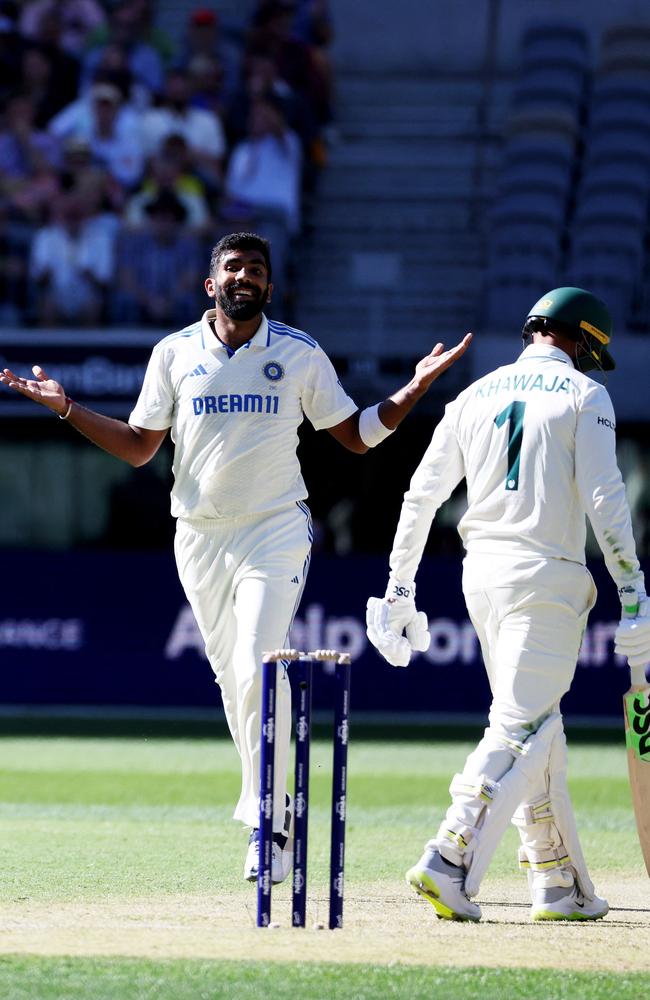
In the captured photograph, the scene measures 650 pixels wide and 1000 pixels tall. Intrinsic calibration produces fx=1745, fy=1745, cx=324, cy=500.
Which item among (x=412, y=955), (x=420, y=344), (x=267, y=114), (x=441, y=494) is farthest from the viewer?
(x=267, y=114)

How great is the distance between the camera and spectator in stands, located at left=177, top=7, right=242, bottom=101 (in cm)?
1822

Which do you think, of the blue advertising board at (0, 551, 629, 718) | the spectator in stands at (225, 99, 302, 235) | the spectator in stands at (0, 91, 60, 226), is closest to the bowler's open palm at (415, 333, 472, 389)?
the blue advertising board at (0, 551, 629, 718)

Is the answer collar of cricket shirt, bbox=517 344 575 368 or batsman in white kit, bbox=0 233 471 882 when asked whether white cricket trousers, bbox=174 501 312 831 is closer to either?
batsman in white kit, bbox=0 233 471 882

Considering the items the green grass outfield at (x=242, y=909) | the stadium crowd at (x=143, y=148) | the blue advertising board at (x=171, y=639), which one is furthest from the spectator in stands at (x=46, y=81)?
the green grass outfield at (x=242, y=909)

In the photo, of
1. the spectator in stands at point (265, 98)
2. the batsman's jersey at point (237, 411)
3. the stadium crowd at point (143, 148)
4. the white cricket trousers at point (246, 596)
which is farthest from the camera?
the spectator in stands at point (265, 98)

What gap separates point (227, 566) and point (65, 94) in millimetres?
12839

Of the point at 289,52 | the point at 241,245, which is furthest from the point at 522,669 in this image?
the point at 289,52

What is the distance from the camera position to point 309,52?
1881cm

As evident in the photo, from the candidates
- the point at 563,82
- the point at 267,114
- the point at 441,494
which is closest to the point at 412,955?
the point at 441,494

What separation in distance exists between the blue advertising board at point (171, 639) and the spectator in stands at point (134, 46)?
228 inches

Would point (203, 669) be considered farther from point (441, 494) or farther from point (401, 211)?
point (441, 494)

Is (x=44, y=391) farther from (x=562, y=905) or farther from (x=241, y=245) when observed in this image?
(x=562, y=905)

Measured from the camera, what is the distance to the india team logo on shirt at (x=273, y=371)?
6.52m

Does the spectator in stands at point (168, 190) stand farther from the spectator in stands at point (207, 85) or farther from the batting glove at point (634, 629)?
the batting glove at point (634, 629)
